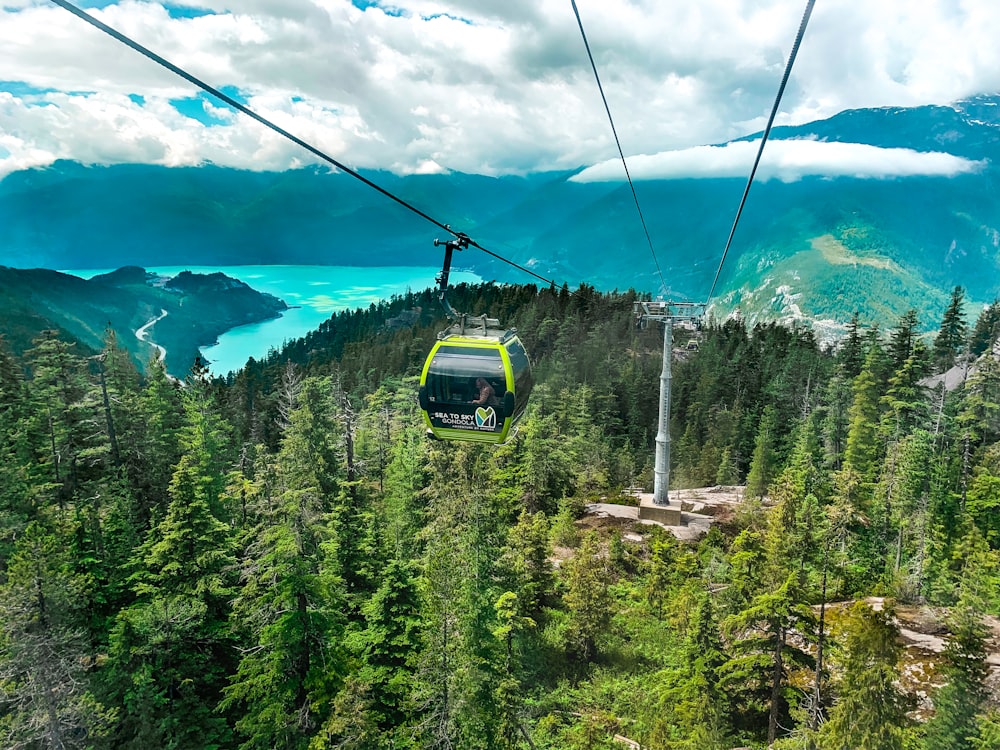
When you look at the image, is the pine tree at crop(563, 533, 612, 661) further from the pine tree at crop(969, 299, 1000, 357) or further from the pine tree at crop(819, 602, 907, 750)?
the pine tree at crop(969, 299, 1000, 357)

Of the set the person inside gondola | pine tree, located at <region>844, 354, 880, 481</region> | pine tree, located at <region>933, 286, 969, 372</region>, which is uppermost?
pine tree, located at <region>933, 286, 969, 372</region>

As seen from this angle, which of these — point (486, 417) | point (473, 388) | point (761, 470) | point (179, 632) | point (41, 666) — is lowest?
point (179, 632)

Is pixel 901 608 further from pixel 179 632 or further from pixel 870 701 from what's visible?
pixel 179 632

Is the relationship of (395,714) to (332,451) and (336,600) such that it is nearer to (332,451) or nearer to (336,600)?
(336,600)

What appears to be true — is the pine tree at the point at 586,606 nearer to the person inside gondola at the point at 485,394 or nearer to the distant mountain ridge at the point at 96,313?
the person inside gondola at the point at 485,394

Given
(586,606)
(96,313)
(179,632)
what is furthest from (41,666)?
(96,313)

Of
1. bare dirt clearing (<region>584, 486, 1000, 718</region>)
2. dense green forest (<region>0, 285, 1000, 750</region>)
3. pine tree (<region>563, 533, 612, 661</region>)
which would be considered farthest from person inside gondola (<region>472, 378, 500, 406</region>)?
pine tree (<region>563, 533, 612, 661</region>)
